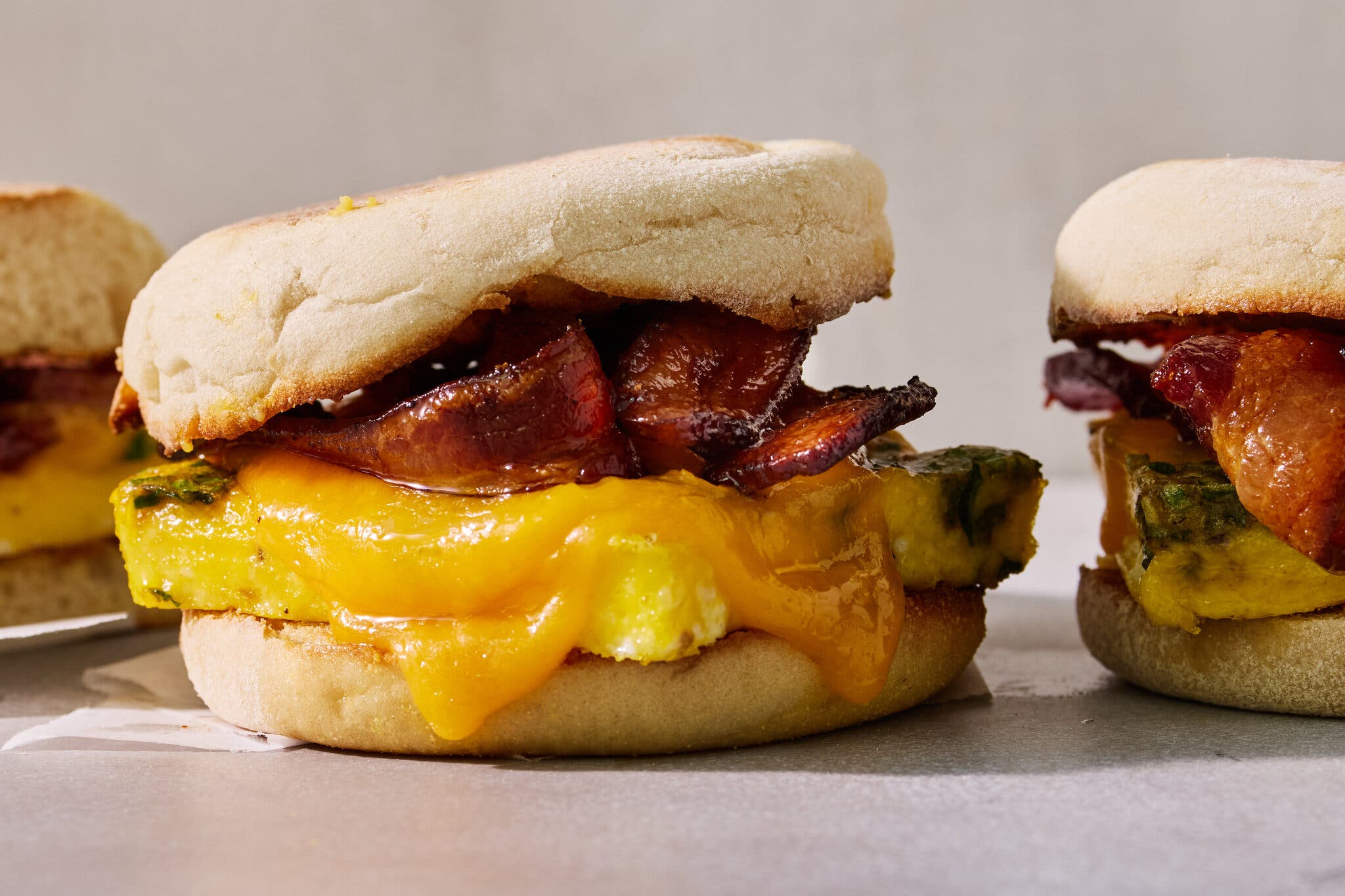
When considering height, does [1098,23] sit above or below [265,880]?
above

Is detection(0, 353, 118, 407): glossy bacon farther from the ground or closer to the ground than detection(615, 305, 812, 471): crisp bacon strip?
closer to the ground

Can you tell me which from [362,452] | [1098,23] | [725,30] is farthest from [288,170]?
[362,452]

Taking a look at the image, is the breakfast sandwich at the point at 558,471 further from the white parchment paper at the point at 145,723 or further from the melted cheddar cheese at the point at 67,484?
the melted cheddar cheese at the point at 67,484

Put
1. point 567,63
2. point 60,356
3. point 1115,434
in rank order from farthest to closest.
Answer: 1. point 567,63
2. point 60,356
3. point 1115,434

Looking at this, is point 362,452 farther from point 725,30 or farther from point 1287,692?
point 725,30

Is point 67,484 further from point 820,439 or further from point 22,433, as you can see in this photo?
point 820,439

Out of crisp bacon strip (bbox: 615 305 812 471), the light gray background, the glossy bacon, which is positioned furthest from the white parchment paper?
the light gray background

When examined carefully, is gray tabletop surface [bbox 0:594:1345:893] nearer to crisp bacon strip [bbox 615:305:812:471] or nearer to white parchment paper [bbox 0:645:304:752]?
white parchment paper [bbox 0:645:304:752]

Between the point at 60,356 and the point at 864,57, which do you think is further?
the point at 864,57
